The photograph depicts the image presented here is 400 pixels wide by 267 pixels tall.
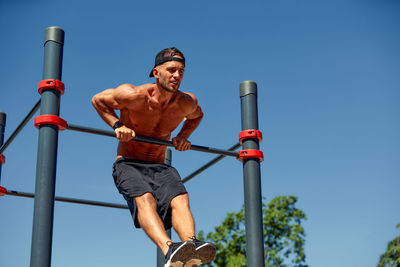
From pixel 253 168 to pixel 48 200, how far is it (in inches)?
76.5

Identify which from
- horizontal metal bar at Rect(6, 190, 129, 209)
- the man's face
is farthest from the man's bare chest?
horizontal metal bar at Rect(6, 190, 129, 209)

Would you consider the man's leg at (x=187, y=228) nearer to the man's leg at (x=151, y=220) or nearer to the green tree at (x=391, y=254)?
the man's leg at (x=151, y=220)

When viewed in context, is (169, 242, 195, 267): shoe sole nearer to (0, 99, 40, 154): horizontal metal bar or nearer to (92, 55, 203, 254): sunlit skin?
(92, 55, 203, 254): sunlit skin

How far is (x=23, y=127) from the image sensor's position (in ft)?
14.9

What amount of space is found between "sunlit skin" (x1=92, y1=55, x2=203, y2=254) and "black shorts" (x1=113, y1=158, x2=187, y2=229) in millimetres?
63

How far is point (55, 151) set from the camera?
3.71 m

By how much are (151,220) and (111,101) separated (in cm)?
112

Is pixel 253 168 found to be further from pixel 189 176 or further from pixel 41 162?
pixel 41 162

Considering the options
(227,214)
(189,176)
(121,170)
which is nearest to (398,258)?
(227,214)

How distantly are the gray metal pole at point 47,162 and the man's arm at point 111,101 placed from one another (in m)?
0.37

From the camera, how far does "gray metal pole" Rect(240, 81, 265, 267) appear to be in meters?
4.45

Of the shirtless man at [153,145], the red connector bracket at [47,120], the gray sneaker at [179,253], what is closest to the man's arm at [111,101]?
the shirtless man at [153,145]

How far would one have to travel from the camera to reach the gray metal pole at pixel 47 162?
136 inches

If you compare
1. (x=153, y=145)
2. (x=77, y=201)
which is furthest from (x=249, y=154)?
(x=77, y=201)
